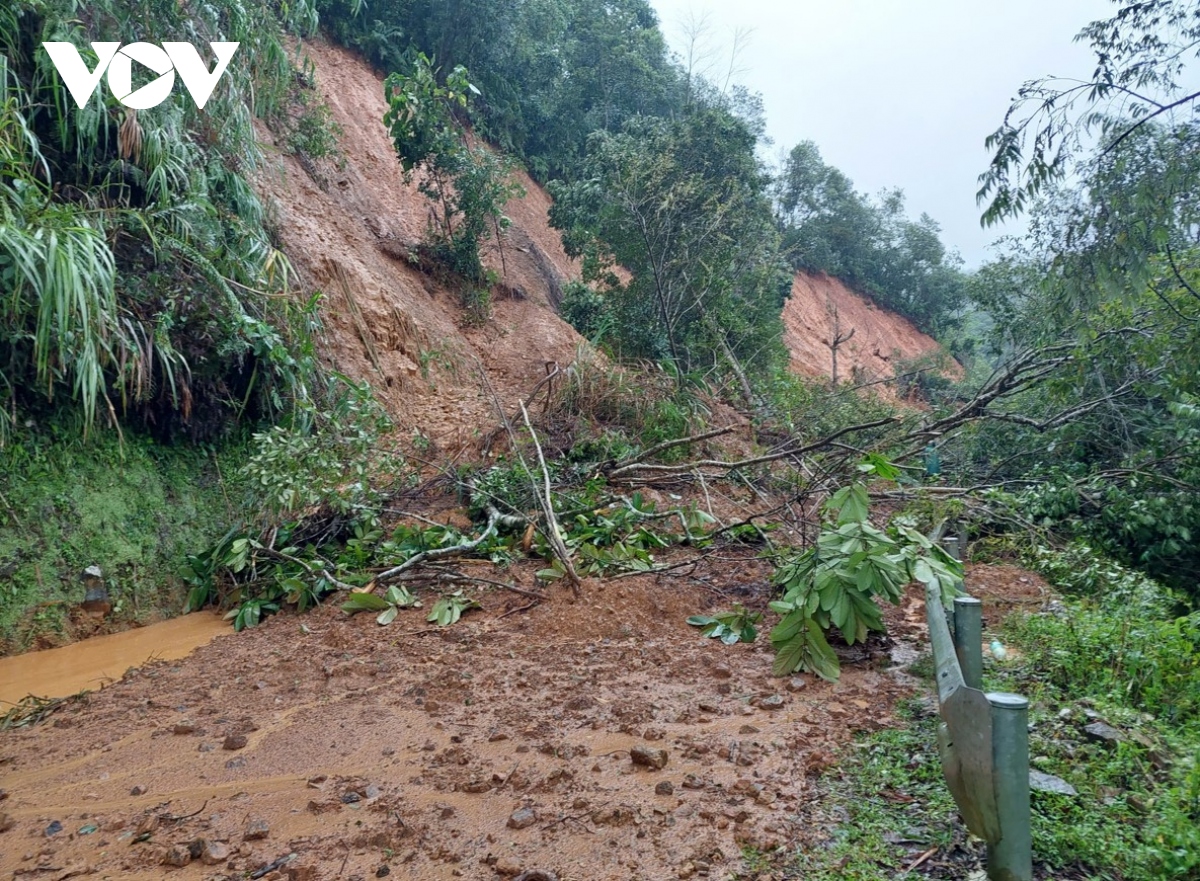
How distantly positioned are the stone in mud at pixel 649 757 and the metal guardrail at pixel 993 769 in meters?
1.05

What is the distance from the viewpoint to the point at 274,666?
3957mm

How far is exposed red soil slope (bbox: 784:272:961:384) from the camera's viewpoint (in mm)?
23359

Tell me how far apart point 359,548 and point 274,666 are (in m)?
1.63

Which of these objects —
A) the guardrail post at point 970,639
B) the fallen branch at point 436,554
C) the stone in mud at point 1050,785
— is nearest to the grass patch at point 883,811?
the stone in mud at point 1050,785

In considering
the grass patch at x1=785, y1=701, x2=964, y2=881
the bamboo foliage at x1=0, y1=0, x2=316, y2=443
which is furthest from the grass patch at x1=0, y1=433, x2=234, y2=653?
the grass patch at x1=785, y1=701, x2=964, y2=881

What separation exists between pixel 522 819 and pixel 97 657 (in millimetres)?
3526

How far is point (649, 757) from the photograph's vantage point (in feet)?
8.66

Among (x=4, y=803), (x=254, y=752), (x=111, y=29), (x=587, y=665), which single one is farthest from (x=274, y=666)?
(x=111, y=29)

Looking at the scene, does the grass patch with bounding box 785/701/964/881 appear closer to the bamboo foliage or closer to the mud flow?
the mud flow

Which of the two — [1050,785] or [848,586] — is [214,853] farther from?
[848,586]

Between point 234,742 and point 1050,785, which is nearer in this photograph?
point 1050,785

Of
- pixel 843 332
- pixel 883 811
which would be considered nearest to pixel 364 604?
pixel 883 811

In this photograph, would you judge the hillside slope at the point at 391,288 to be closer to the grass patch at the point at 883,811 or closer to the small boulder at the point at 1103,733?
the grass patch at the point at 883,811

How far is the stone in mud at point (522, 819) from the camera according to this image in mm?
2312
